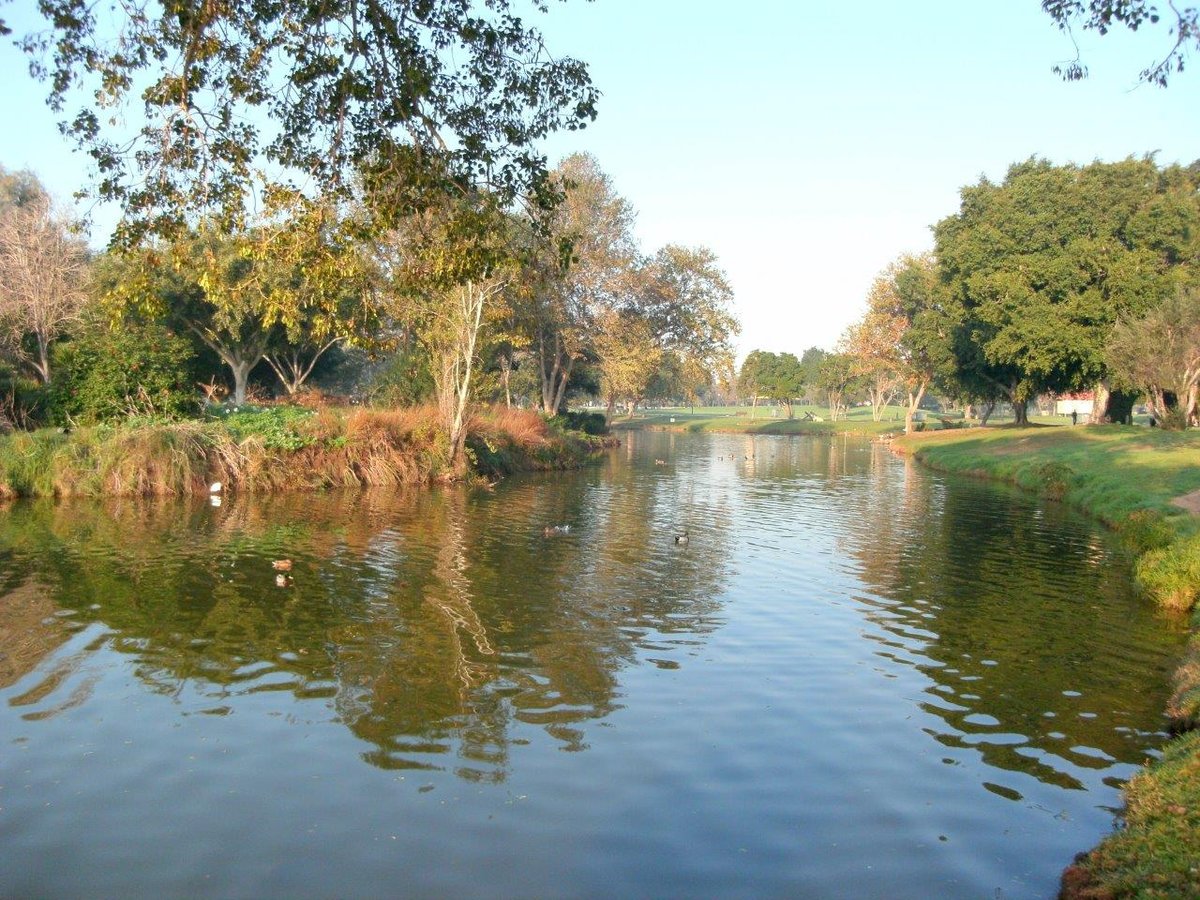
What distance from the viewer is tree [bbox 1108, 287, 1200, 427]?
3919 centimetres

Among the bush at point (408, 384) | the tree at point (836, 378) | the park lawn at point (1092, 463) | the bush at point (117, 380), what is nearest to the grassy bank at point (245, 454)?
the bush at point (117, 380)

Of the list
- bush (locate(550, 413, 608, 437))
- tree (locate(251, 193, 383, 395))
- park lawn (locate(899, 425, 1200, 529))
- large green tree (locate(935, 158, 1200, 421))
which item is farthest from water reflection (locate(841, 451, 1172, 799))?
bush (locate(550, 413, 608, 437))

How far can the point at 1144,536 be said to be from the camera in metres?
18.2

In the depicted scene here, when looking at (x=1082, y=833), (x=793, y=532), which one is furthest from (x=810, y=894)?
(x=793, y=532)

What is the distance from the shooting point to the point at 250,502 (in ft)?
81.9

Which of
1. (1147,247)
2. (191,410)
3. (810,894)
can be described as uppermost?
(1147,247)

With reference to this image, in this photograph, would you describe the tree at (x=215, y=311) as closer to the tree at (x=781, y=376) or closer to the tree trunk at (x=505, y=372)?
the tree trunk at (x=505, y=372)

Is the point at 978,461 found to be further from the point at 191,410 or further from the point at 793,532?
the point at 191,410

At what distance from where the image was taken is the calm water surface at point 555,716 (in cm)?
664

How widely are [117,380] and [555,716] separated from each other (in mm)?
23457

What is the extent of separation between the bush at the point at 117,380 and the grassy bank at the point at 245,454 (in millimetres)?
1374

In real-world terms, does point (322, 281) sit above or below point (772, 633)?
above

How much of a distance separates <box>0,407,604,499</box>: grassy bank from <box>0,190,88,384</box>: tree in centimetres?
1286

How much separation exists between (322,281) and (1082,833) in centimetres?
896
